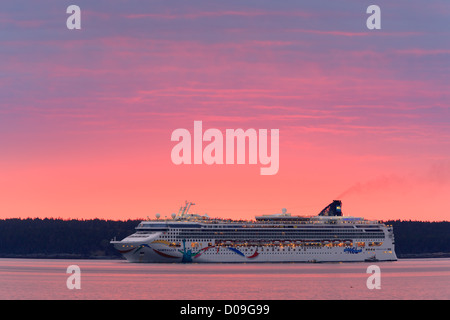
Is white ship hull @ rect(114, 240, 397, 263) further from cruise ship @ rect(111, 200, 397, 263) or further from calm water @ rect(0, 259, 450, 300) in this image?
calm water @ rect(0, 259, 450, 300)

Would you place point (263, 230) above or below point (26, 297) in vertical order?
above

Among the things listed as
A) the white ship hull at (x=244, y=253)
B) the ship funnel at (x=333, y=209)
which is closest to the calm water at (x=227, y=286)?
the white ship hull at (x=244, y=253)

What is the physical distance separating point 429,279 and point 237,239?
49.6 metres

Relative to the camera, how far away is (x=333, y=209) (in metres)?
184

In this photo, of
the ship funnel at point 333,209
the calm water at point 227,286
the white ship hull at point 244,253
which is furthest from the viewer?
the ship funnel at point 333,209

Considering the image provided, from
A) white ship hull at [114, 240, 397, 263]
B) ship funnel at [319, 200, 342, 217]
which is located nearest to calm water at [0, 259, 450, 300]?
white ship hull at [114, 240, 397, 263]

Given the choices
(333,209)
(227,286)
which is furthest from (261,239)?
(227,286)

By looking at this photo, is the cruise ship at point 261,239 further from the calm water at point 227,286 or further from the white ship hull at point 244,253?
the calm water at point 227,286

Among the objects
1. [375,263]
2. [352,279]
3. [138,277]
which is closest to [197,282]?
[138,277]

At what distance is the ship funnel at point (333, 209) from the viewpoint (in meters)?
184

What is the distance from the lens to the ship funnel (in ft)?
602
